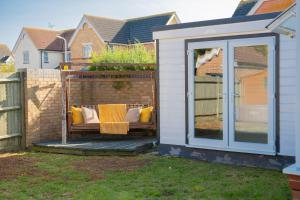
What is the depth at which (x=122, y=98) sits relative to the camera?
1265 cm

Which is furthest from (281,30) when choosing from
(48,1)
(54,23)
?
(54,23)

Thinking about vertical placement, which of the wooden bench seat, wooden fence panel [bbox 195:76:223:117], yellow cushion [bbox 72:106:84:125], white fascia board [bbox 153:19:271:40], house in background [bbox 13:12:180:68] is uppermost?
house in background [bbox 13:12:180:68]

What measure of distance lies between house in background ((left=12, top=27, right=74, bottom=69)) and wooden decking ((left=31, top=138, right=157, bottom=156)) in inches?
1341

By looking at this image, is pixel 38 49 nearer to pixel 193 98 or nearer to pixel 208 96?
pixel 193 98

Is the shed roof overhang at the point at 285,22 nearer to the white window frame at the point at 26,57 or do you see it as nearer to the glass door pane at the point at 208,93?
the glass door pane at the point at 208,93

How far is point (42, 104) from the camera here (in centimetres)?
1121

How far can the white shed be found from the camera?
7770mm

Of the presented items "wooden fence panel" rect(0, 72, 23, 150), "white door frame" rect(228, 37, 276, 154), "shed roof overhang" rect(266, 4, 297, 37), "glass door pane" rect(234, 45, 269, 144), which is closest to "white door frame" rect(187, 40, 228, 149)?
"white door frame" rect(228, 37, 276, 154)

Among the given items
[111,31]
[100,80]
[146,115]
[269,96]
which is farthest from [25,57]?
[269,96]

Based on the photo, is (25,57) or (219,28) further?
(25,57)

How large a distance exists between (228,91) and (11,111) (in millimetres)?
5620

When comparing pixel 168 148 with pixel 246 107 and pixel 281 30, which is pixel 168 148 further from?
pixel 281 30

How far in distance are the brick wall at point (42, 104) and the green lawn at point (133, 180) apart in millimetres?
1687

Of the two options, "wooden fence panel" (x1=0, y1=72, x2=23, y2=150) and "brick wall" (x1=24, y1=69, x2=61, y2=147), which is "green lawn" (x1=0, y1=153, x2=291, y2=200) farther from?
"brick wall" (x1=24, y1=69, x2=61, y2=147)
